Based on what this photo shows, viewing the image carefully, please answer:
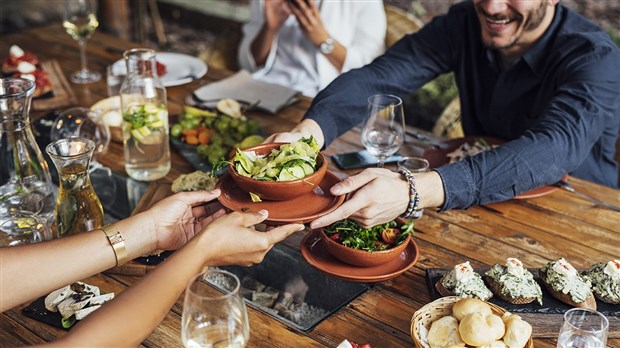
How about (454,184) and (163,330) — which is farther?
(454,184)

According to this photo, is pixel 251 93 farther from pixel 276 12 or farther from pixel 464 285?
pixel 464 285

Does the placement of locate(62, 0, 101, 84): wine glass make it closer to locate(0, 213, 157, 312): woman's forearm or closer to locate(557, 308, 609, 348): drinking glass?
locate(0, 213, 157, 312): woman's forearm

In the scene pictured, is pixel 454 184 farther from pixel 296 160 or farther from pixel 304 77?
pixel 304 77

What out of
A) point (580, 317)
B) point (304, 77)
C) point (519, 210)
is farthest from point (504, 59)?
point (580, 317)

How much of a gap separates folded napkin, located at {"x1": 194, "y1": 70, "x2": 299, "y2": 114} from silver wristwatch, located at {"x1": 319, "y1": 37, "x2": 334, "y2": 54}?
1.42 ft

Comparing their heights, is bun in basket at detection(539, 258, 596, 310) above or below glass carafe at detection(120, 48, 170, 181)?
below

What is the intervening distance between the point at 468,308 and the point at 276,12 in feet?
7.00

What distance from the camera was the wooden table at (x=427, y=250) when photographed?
1.45 metres

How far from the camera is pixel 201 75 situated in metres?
2.96

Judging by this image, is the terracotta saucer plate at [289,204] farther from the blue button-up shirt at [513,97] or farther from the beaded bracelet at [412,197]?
the blue button-up shirt at [513,97]

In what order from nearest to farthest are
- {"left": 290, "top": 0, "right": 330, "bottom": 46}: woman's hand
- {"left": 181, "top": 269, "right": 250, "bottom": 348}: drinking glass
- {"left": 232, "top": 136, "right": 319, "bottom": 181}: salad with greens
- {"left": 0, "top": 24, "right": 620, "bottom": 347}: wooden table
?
{"left": 181, "top": 269, "right": 250, "bottom": 348}: drinking glass < {"left": 0, "top": 24, "right": 620, "bottom": 347}: wooden table < {"left": 232, "top": 136, "right": 319, "bottom": 181}: salad with greens < {"left": 290, "top": 0, "right": 330, "bottom": 46}: woman's hand

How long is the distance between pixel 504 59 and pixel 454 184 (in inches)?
33.9

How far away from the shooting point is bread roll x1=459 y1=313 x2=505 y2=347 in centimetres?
127

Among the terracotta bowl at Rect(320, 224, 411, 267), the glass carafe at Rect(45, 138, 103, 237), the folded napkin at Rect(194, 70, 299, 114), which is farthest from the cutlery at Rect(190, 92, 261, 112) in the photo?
the terracotta bowl at Rect(320, 224, 411, 267)
